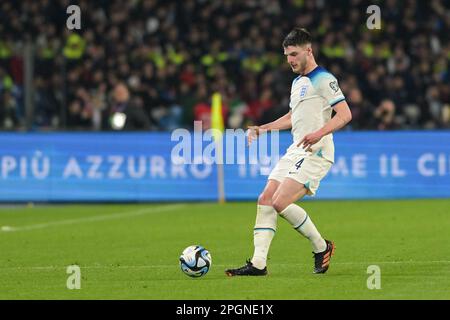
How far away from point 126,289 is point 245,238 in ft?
17.7

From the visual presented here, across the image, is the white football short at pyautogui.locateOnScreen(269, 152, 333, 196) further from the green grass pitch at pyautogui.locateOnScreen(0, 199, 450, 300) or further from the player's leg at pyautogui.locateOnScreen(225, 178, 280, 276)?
the green grass pitch at pyautogui.locateOnScreen(0, 199, 450, 300)

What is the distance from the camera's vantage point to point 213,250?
45.7ft

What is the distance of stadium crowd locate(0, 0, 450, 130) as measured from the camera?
25.0 m

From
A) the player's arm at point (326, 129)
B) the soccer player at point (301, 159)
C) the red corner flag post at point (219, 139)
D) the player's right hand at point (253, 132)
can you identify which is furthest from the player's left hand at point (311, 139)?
the red corner flag post at point (219, 139)

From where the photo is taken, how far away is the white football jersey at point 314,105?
1098 centimetres

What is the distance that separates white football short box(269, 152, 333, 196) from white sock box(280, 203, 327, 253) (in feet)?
0.69

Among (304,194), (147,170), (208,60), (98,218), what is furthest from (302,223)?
(208,60)

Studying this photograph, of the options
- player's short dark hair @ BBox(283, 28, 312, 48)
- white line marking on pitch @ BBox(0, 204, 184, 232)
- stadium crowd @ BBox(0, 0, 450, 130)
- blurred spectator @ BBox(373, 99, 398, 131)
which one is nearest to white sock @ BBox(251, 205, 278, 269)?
player's short dark hair @ BBox(283, 28, 312, 48)

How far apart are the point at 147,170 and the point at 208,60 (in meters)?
5.31

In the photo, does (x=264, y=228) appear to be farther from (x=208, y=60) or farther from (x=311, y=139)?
(x=208, y=60)

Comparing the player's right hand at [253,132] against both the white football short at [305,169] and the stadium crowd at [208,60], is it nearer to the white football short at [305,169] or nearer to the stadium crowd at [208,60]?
the white football short at [305,169]

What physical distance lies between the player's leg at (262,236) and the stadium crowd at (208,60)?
12.2 meters

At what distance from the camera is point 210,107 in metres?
24.8

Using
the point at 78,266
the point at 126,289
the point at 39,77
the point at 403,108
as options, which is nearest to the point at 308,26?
the point at 403,108
